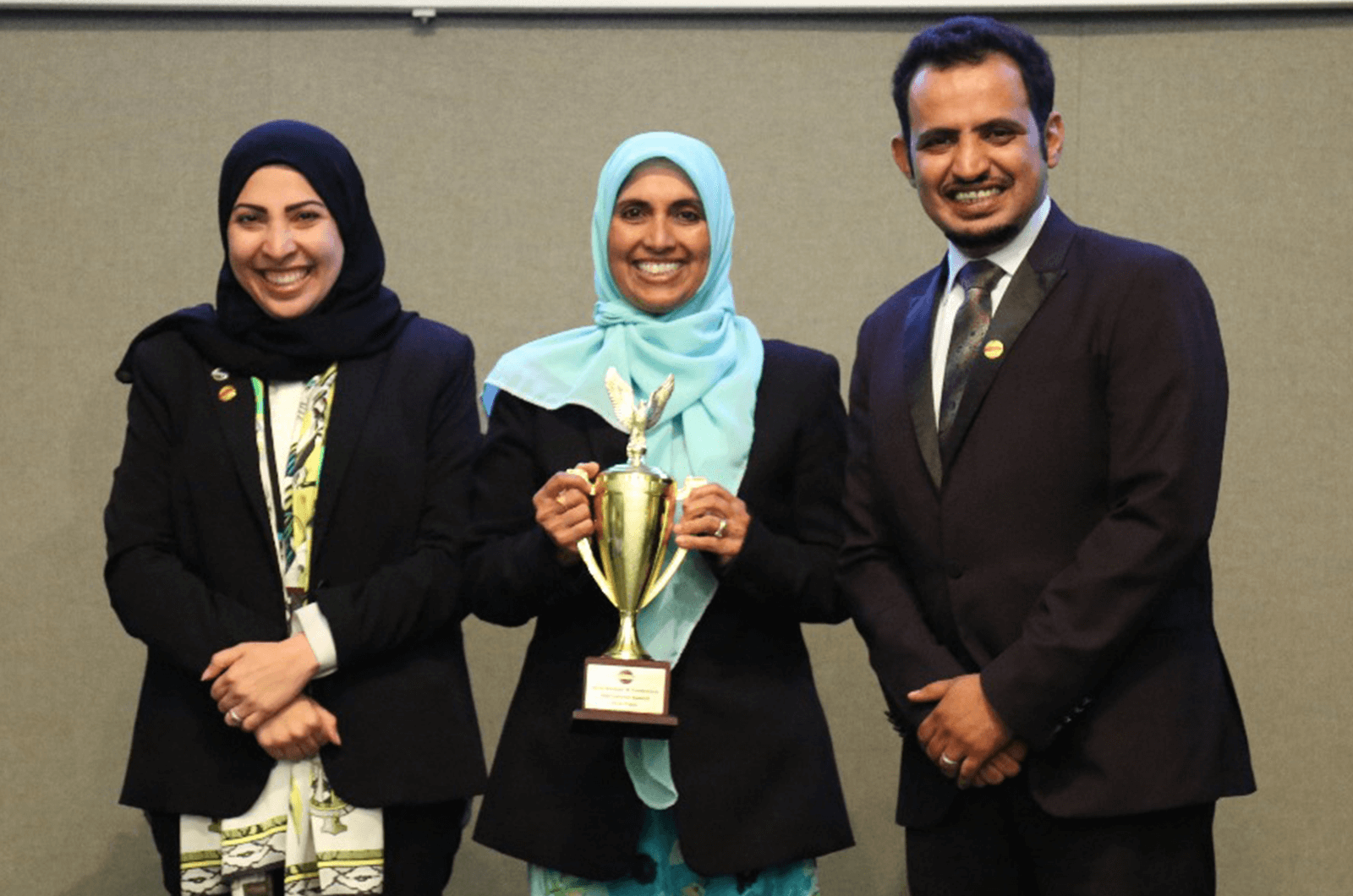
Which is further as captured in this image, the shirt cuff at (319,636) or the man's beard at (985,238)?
the shirt cuff at (319,636)

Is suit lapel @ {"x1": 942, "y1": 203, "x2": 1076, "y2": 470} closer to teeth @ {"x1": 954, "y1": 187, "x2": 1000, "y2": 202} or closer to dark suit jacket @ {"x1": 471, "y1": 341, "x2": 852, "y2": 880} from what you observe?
teeth @ {"x1": 954, "y1": 187, "x2": 1000, "y2": 202}

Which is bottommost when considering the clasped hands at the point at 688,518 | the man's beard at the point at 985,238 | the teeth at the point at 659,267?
the clasped hands at the point at 688,518

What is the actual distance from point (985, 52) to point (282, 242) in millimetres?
1157

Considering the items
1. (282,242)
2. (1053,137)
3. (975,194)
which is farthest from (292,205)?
(1053,137)

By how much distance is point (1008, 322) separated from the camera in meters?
2.46

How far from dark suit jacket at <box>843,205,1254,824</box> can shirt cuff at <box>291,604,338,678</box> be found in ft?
2.69

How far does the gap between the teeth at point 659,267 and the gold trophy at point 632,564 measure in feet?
0.82

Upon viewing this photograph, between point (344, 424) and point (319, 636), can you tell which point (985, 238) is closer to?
point (344, 424)

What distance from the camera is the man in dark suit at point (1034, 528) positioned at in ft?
7.52

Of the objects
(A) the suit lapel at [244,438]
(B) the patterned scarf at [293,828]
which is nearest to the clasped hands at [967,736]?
(B) the patterned scarf at [293,828]

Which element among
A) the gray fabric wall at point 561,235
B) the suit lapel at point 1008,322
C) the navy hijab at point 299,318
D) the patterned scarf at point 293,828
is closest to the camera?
the suit lapel at point 1008,322

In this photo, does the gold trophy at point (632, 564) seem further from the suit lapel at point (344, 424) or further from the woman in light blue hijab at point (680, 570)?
the suit lapel at point (344, 424)

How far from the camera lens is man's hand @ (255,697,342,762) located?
2660mm

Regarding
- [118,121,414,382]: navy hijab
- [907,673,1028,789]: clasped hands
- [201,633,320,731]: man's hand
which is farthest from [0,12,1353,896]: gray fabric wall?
[907,673,1028,789]: clasped hands
